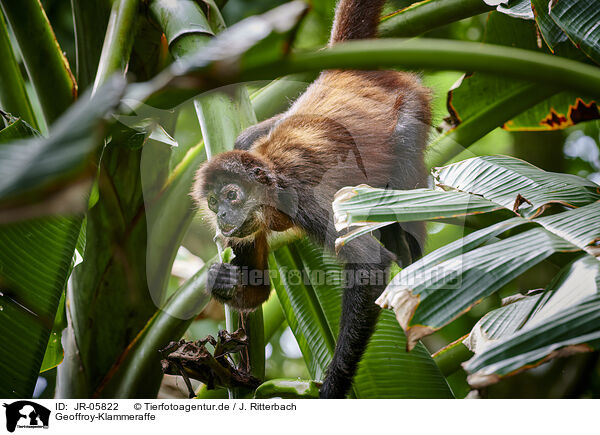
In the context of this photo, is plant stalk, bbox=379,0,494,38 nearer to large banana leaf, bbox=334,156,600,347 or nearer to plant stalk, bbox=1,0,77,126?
large banana leaf, bbox=334,156,600,347

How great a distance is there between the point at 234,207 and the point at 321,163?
367 millimetres

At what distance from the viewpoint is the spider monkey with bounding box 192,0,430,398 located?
1859 mm

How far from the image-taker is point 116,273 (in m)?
1.78

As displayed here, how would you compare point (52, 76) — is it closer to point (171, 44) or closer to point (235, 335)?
point (171, 44)

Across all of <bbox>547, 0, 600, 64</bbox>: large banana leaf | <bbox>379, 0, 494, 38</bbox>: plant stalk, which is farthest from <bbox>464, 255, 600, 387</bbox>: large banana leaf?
<bbox>379, 0, 494, 38</bbox>: plant stalk

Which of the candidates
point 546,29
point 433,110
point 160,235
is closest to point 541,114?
point 433,110

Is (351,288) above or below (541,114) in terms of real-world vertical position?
below

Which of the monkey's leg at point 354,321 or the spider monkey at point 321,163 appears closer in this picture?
the monkey's leg at point 354,321

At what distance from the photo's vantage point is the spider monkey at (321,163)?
73.2 inches

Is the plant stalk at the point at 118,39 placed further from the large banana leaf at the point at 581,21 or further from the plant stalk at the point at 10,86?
the large banana leaf at the point at 581,21

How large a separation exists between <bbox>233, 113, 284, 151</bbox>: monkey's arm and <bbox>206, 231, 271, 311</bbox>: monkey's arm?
37cm
